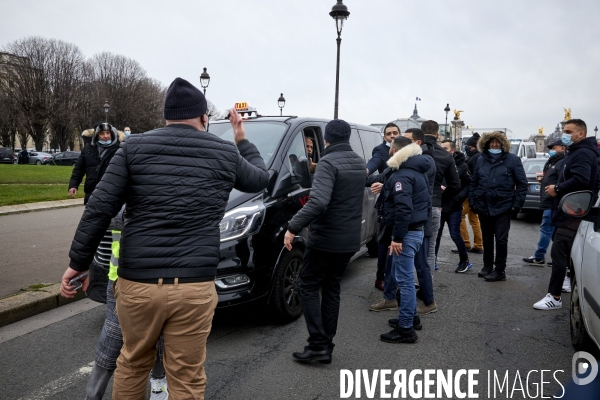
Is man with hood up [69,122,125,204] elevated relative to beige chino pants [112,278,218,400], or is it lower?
elevated

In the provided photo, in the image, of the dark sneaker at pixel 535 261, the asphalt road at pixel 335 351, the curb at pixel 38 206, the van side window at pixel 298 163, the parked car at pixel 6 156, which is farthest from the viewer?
the parked car at pixel 6 156

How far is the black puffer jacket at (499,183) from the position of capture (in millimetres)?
6941

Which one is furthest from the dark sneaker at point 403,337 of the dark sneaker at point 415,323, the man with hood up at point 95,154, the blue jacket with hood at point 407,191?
the man with hood up at point 95,154

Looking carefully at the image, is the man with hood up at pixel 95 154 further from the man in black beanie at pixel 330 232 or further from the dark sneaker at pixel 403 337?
the dark sneaker at pixel 403 337

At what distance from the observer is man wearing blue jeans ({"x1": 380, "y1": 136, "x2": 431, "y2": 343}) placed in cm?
462

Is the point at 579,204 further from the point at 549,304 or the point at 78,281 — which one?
the point at 78,281

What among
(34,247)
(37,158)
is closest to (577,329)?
(34,247)

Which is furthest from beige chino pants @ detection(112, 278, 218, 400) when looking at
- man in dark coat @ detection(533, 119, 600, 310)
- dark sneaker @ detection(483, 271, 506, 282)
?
dark sneaker @ detection(483, 271, 506, 282)

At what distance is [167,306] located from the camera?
2.40 m

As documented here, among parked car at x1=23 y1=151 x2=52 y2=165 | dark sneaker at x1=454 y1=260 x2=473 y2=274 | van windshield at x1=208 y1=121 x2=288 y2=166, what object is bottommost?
parked car at x1=23 y1=151 x2=52 y2=165

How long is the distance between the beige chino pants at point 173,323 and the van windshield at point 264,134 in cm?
294

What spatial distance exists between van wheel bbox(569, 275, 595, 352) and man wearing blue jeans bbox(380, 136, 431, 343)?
133 centimetres

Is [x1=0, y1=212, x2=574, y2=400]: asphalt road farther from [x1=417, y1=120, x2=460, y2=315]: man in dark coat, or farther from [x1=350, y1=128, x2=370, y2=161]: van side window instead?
[x1=350, y1=128, x2=370, y2=161]: van side window

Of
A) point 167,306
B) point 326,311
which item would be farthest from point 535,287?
point 167,306
